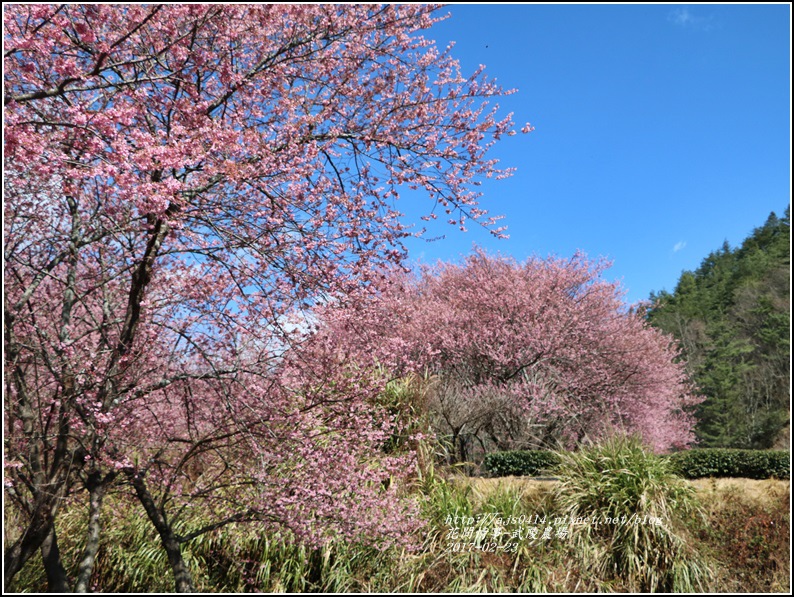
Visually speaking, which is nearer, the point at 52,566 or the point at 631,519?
the point at 52,566

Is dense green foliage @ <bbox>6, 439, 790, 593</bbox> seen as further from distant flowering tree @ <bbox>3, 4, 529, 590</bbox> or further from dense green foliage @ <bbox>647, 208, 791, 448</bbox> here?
dense green foliage @ <bbox>647, 208, 791, 448</bbox>

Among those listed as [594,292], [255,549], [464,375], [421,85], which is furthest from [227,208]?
[594,292]

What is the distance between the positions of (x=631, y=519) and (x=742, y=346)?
29710 millimetres

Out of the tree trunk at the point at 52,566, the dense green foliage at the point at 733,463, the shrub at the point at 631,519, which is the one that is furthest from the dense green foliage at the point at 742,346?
the tree trunk at the point at 52,566

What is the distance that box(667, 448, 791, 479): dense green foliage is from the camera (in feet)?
32.7

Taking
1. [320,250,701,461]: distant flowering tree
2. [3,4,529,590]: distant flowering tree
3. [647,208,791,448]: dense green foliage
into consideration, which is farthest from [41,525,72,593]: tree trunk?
[647,208,791,448]: dense green foliage

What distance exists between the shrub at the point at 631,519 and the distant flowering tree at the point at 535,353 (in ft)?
13.8

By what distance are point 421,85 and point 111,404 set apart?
135 inches

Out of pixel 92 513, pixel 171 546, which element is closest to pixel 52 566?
pixel 92 513

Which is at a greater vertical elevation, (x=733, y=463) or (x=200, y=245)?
(x=200, y=245)

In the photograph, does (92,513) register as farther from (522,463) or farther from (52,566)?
(522,463)

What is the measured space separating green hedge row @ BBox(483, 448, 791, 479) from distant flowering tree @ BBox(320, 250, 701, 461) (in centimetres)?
99

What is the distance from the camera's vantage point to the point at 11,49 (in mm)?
2836

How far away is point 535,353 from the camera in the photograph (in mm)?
12711
